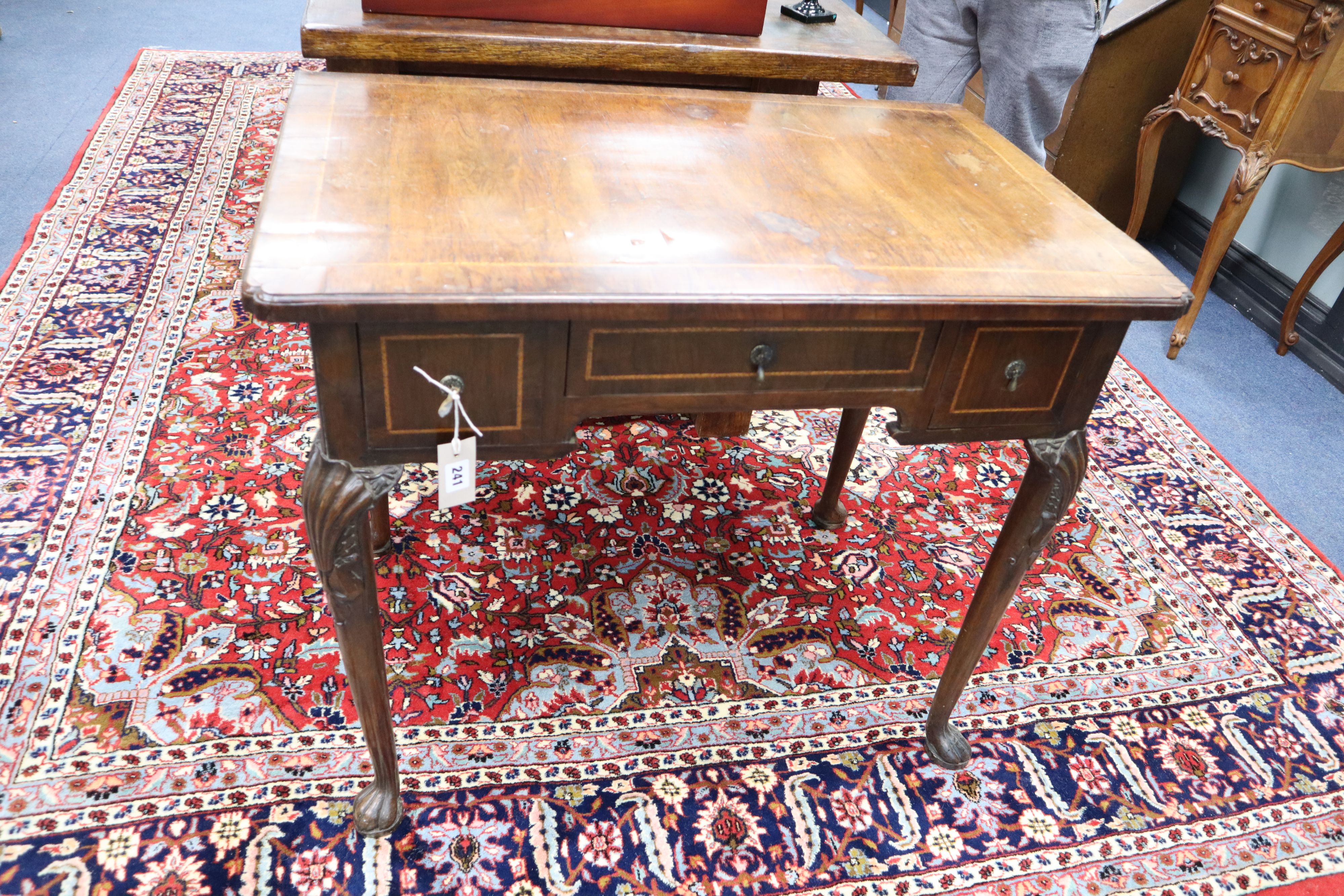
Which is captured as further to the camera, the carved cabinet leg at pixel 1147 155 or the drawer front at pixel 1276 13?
the carved cabinet leg at pixel 1147 155

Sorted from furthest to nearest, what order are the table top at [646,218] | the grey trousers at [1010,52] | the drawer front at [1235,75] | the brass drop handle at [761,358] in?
the drawer front at [1235,75], the grey trousers at [1010,52], the brass drop handle at [761,358], the table top at [646,218]

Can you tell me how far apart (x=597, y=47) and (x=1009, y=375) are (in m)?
1.04

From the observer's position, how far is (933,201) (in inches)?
52.6

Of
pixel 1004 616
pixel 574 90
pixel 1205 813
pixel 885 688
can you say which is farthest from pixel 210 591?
pixel 1205 813

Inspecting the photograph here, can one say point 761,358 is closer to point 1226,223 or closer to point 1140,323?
point 1226,223

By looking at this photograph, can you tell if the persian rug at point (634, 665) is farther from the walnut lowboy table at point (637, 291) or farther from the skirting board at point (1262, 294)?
the skirting board at point (1262, 294)

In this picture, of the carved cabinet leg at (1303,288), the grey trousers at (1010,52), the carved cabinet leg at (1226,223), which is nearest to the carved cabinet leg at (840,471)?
the grey trousers at (1010,52)

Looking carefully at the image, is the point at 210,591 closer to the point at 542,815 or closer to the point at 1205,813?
the point at 542,815

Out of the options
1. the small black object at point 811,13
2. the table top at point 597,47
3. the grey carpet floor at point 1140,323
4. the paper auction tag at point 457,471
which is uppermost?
A: the small black object at point 811,13

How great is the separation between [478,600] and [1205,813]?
138 centimetres

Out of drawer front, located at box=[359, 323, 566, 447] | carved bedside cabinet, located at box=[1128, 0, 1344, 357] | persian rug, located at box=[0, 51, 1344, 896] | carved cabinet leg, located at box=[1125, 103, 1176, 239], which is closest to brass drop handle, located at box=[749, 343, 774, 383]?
drawer front, located at box=[359, 323, 566, 447]

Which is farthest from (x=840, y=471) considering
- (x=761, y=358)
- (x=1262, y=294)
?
(x=1262, y=294)

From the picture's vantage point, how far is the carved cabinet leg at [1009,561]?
1340 mm

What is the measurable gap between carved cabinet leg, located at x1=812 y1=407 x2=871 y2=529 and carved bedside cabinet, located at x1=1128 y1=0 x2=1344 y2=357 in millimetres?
1478
